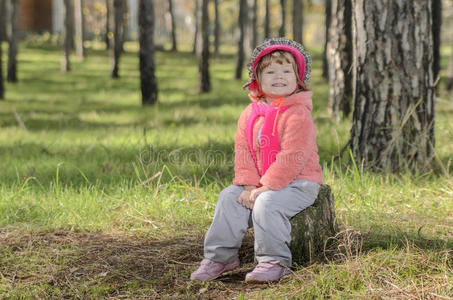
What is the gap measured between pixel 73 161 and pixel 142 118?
12.1ft

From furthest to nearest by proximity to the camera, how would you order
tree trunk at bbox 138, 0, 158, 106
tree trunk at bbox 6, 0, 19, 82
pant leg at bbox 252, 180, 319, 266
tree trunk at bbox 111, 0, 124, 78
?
tree trunk at bbox 111, 0, 124, 78
tree trunk at bbox 6, 0, 19, 82
tree trunk at bbox 138, 0, 158, 106
pant leg at bbox 252, 180, 319, 266

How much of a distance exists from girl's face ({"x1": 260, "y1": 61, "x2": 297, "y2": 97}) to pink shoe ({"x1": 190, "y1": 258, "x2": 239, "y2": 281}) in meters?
1.14

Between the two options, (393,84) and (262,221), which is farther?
(393,84)

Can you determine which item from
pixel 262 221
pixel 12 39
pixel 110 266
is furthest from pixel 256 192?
pixel 12 39

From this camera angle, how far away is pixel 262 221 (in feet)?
10.7

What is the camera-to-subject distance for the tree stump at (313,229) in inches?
136

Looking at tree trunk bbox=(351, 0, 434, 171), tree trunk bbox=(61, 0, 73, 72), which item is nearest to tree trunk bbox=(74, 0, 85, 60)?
tree trunk bbox=(61, 0, 73, 72)

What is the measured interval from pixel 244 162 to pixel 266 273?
2.40ft

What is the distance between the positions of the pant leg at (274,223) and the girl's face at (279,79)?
2.00ft

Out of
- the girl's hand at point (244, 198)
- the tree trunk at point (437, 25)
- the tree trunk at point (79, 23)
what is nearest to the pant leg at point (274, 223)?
the girl's hand at point (244, 198)

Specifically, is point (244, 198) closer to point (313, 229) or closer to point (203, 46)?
point (313, 229)

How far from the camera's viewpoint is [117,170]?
584 centimetres

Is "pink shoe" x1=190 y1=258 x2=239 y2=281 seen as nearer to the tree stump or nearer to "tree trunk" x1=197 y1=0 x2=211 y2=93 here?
the tree stump

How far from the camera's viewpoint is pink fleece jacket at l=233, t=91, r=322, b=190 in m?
3.33
